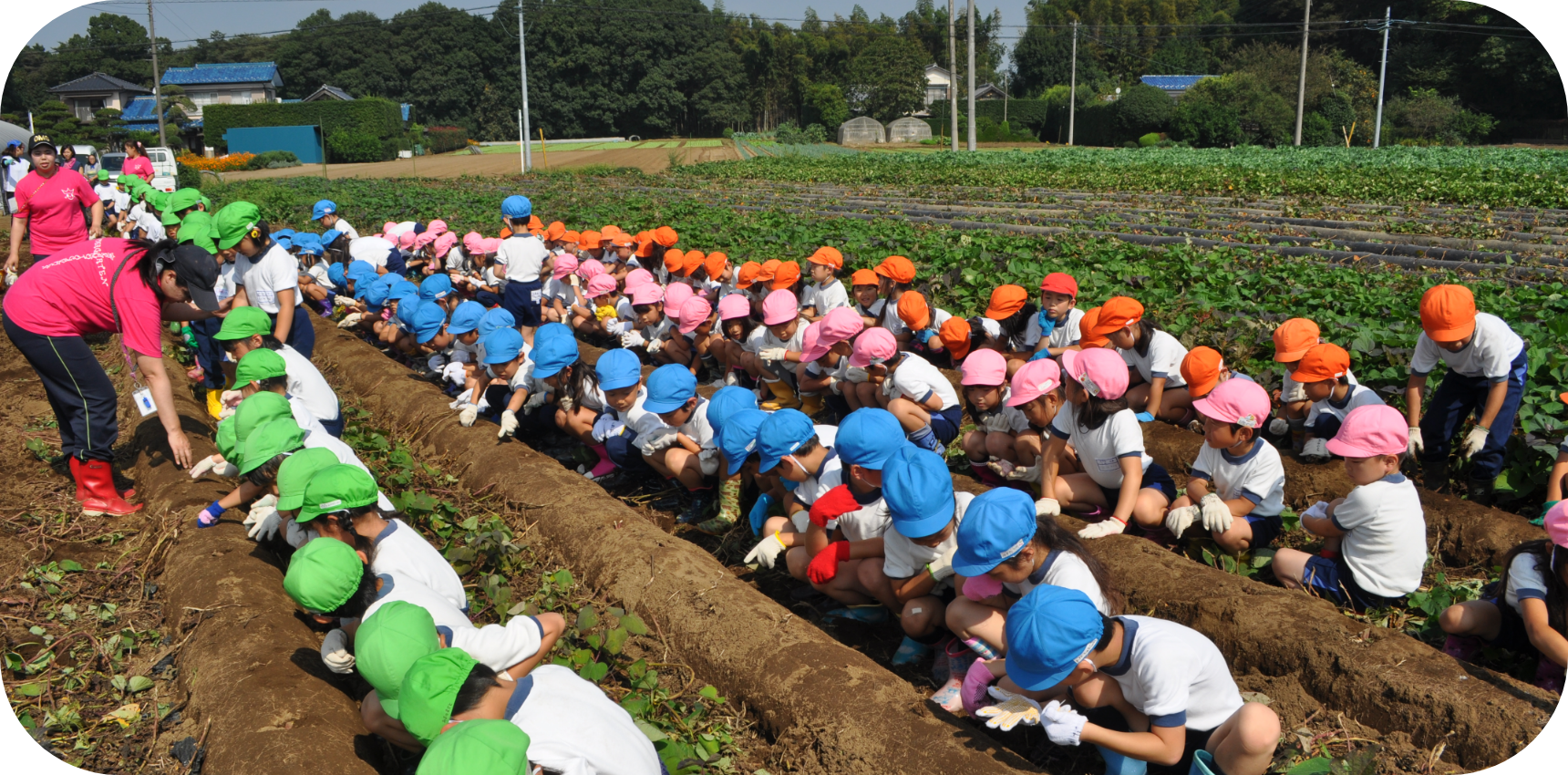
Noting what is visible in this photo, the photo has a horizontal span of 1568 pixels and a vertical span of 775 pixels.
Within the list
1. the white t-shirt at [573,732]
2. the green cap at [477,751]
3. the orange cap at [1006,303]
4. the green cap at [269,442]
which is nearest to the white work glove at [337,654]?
the white t-shirt at [573,732]

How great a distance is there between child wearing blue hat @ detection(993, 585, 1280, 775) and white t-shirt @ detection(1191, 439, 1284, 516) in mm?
1533

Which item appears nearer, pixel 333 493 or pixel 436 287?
pixel 333 493

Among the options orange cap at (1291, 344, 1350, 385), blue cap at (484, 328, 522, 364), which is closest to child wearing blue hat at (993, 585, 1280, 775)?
orange cap at (1291, 344, 1350, 385)

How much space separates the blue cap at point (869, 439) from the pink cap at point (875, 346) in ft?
5.09

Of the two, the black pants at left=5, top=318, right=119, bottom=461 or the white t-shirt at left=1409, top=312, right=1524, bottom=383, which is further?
the black pants at left=5, top=318, right=119, bottom=461

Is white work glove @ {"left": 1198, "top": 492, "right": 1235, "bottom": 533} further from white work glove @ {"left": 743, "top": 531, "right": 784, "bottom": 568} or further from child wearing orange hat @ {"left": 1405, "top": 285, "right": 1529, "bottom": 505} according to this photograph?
white work glove @ {"left": 743, "top": 531, "right": 784, "bottom": 568}

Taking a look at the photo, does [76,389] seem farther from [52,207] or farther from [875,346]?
[875,346]

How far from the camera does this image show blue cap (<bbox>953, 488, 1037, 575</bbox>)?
3021 millimetres

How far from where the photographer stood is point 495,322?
6973mm

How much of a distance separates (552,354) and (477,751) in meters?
4.28

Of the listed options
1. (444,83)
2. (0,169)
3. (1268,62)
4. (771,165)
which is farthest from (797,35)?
(0,169)

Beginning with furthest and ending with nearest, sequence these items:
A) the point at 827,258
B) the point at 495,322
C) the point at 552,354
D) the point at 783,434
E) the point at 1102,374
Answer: the point at 827,258, the point at 495,322, the point at 552,354, the point at 1102,374, the point at 783,434

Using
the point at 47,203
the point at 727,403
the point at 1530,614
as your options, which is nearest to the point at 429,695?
the point at 727,403

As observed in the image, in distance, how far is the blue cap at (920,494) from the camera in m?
3.43
